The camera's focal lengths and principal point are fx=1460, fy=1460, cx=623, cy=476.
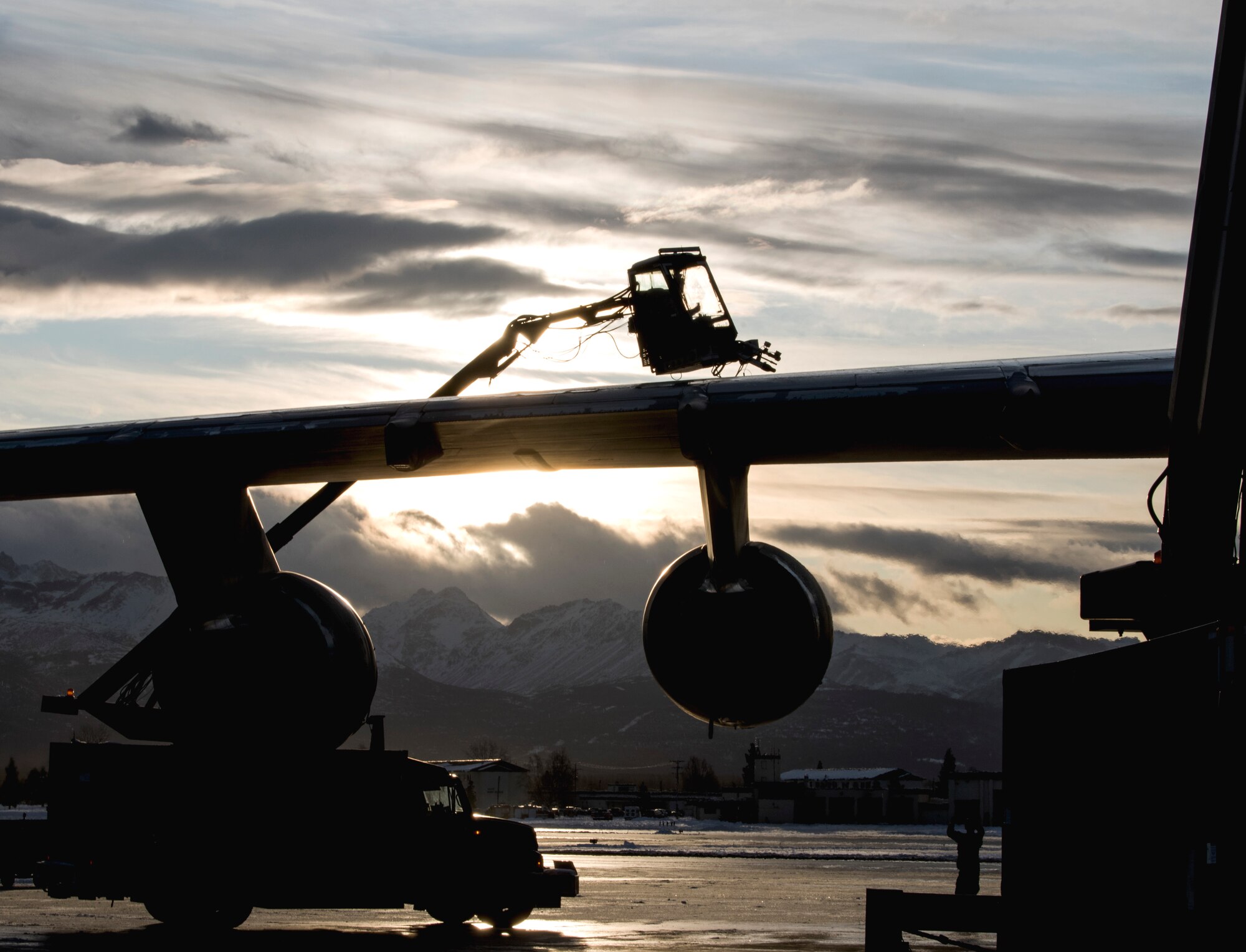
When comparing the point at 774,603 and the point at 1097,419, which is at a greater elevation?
the point at 1097,419

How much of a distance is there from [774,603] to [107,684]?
6.76 metres

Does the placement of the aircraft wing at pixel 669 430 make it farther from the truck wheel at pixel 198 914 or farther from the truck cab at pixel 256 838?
the truck wheel at pixel 198 914

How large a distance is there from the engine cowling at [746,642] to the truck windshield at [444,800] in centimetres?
886

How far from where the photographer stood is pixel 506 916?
794 inches

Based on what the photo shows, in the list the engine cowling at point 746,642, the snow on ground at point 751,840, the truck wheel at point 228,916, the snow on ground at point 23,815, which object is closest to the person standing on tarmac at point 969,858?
the truck wheel at point 228,916

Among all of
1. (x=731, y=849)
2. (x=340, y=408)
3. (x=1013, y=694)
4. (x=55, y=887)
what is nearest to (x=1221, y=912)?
(x=1013, y=694)

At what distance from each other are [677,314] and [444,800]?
756cm

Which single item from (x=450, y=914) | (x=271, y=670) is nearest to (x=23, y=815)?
(x=450, y=914)

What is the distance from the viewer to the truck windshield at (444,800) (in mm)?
19750

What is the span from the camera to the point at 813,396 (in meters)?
10.9

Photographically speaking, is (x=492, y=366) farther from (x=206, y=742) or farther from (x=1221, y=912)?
(x=1221, y=912)

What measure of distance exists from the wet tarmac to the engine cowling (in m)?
6.58

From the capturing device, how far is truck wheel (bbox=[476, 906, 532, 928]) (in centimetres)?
2006

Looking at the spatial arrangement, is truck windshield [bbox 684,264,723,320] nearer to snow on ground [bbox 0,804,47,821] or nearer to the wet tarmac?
the wet tarmac
